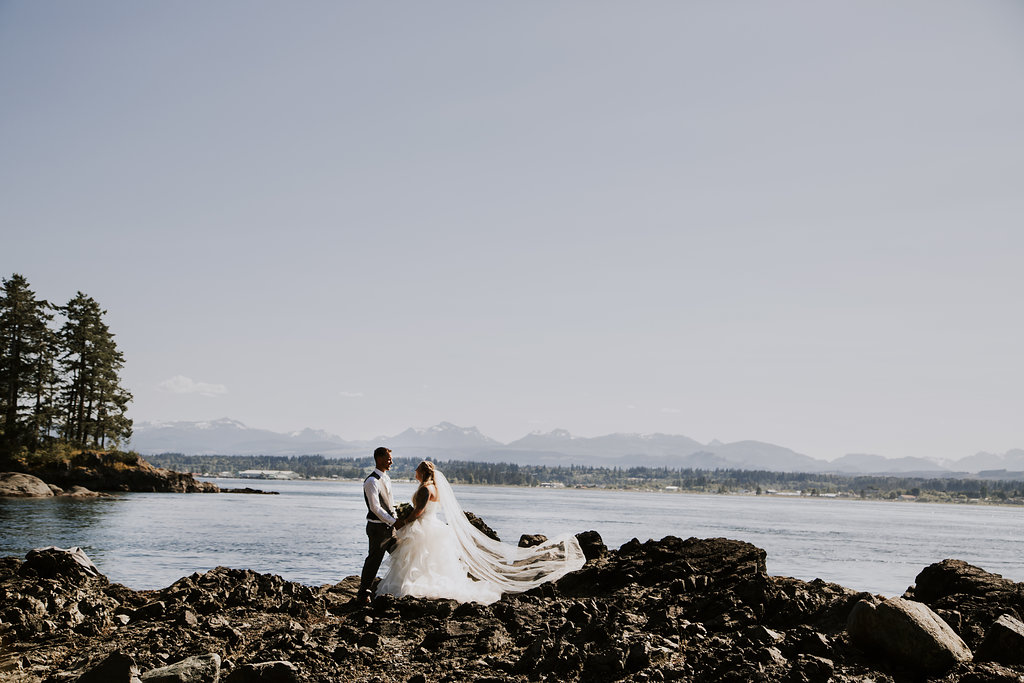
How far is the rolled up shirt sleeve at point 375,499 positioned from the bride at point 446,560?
0.25 m

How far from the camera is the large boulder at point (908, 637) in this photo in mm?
8820

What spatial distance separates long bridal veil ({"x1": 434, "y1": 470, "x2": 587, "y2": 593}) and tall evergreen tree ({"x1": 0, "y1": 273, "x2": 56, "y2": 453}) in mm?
70885

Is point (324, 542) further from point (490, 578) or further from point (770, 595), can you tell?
point (770, 595)

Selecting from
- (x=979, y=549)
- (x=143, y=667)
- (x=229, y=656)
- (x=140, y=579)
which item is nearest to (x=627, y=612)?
(x=229, y=656)

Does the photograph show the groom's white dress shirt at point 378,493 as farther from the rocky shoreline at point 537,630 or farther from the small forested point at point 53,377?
the small forested point at point 53,377

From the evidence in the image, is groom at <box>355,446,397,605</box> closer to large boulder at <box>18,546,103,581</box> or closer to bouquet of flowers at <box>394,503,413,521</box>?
bouquet of flowers at <box>394,503,413,521</box>

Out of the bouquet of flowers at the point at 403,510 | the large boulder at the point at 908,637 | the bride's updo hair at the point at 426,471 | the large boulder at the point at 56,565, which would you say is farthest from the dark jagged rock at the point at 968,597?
the large boulder at the point at 56,565

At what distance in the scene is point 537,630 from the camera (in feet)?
36.9

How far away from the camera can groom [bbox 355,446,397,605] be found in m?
14.0

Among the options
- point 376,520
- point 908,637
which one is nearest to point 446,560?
point 376,520

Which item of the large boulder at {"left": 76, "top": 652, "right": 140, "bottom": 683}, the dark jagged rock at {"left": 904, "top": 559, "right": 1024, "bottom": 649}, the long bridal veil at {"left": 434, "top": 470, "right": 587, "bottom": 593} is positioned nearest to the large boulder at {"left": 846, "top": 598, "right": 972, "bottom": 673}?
the dark jagged rock at {"left": 904, "top": 559, "right": 1024, "bottom": 649}

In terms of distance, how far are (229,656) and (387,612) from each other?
3.00 meters

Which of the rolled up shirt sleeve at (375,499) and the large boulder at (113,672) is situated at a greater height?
the rolled up shirt sleeve at (375,499)

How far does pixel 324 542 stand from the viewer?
35.5 meters
